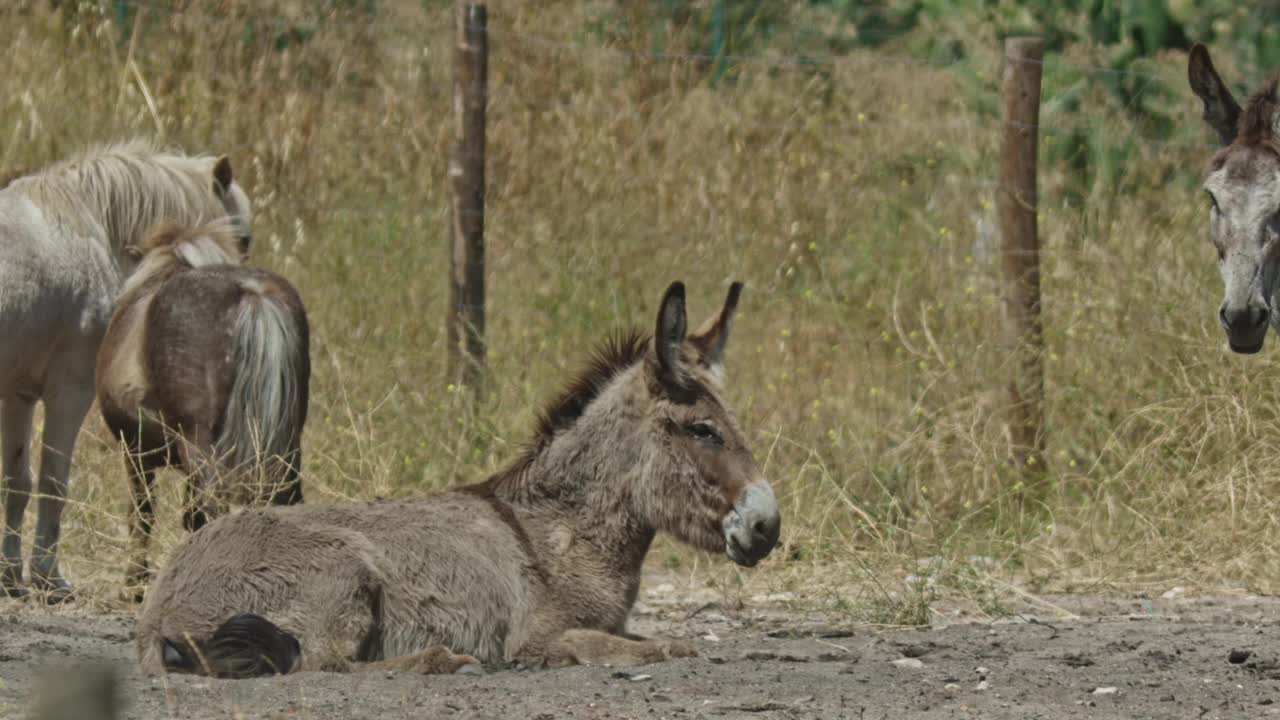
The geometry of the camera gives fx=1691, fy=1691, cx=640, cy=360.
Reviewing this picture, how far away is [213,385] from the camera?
6422 mm

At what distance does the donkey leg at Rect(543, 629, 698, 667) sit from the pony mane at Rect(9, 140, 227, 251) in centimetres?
345

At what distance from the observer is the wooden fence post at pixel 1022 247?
313 inches

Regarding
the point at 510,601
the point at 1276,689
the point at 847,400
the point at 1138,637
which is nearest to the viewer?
the point at 1276,689

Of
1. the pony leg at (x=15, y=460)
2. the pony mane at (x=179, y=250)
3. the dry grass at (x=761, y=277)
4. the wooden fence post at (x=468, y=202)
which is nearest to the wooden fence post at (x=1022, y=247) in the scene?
the dry grass at (x=761, y=277)

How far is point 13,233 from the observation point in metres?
7.10

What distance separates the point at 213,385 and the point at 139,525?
2.54ft

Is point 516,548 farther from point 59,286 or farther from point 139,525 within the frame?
point 59,286

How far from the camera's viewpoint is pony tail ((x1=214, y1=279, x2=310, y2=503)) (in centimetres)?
637

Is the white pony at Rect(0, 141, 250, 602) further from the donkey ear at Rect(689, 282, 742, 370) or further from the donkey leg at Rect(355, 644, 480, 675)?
the donkey ear at Rect(689, 282, 742, 370)

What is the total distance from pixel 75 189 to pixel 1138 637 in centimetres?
479

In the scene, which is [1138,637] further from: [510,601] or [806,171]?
[806,171]

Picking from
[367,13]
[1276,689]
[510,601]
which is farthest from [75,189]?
[367,13]

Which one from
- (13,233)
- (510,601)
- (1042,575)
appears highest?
(13,233)

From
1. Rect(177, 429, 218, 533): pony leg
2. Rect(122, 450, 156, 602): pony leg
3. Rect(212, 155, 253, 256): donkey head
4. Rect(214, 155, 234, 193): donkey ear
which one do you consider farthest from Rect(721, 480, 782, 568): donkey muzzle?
Rect(214, 155, 234, 193): donkey ear
